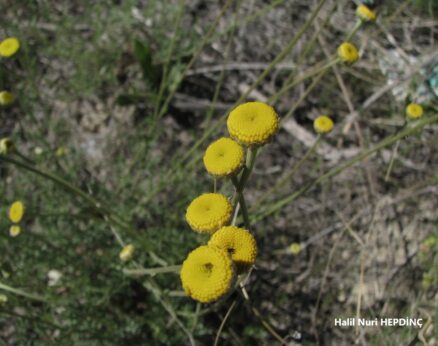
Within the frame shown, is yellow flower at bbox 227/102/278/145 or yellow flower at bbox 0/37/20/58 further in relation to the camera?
yellow flower at bbox 0/37/20/58

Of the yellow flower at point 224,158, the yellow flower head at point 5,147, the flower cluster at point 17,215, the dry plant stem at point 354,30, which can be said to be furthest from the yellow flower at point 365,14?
the flower cluster at point 17,215

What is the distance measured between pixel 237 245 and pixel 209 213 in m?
0.14

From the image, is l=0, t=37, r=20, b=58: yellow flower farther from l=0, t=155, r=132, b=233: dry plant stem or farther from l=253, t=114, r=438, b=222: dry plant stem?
l=253, t=114, r=438, b=222: dry plant stem

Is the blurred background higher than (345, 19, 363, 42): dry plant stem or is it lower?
lower

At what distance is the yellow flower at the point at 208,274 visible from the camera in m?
1.40

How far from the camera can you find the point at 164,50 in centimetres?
355

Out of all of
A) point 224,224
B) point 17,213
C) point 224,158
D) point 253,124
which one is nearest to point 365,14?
point 253,124

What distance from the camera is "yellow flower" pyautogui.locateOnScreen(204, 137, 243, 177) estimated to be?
159 centimetres

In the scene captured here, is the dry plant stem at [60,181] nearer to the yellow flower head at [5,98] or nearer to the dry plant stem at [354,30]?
the yellow flower head at [5,98]

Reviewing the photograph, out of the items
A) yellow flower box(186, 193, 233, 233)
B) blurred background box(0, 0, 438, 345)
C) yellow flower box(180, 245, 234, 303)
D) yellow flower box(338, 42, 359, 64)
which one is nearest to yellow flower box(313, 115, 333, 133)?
blurred background box(0, 0, 438, 345)

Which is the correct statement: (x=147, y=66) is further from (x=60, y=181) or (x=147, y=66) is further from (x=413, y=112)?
(x=413, y=112)

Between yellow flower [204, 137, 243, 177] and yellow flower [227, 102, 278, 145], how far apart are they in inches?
1.4

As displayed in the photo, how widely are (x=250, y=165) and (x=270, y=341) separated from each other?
148cm

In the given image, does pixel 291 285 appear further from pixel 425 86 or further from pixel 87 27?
pixel 87 27
